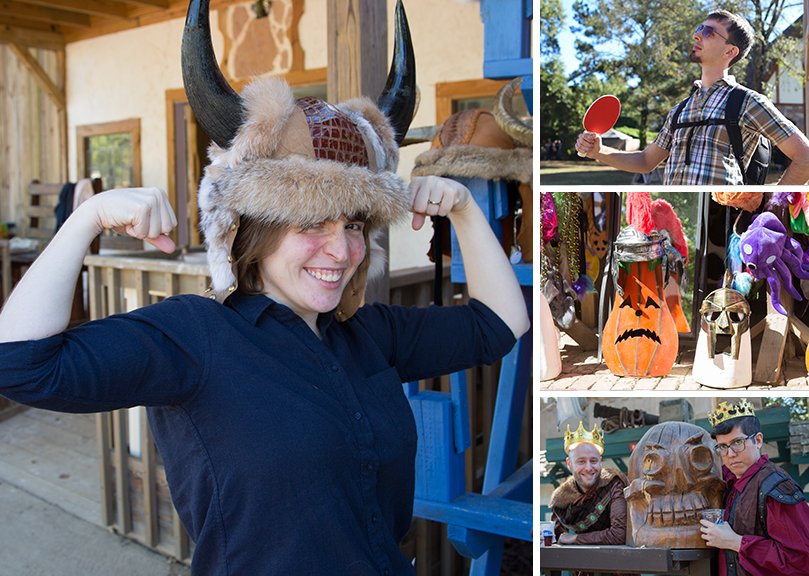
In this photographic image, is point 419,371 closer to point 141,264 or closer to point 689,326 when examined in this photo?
point 689,326

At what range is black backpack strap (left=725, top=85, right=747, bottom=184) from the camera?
1266 mm

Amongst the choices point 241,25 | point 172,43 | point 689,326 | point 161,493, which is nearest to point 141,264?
point 161,493

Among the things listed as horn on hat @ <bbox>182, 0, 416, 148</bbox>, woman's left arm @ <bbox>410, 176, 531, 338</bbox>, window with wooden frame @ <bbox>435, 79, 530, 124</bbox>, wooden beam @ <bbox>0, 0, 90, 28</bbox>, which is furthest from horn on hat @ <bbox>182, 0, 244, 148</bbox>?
wooden beam @ <bbox>0, 0, 90, 28</bbox>

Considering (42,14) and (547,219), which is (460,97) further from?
(42,14)

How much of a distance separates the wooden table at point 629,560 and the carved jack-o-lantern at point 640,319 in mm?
379

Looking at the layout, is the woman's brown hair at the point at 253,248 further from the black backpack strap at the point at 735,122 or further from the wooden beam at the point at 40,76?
the wooden beam at the point at 40,76

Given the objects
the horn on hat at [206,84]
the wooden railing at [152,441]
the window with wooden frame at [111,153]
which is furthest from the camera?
the window with wooden frame at [111,153]

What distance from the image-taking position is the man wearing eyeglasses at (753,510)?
4.42 feet

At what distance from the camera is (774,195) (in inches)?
51.6

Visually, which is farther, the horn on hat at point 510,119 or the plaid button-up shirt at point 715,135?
the horn on hat at point 510,119

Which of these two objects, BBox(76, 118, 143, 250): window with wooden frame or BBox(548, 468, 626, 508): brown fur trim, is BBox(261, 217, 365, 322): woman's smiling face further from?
BBox(76, 118, 143, 250): window with wooden frame

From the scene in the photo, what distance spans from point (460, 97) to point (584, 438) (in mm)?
3685

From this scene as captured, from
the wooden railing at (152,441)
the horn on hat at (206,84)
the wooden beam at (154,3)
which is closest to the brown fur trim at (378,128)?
the horn on hat at (206,84)

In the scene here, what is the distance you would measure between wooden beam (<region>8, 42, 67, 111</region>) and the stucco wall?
0.33 ft
